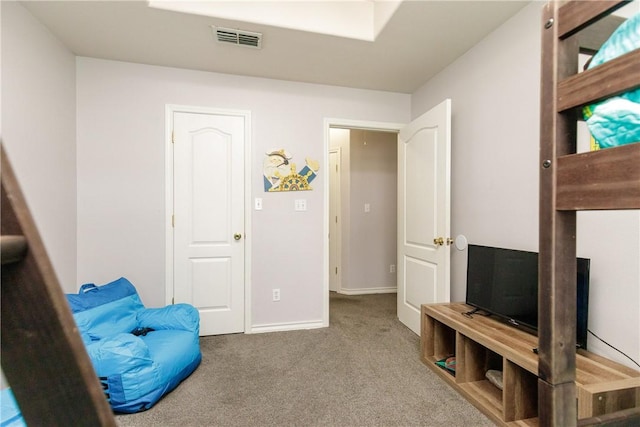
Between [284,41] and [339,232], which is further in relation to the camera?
[339,232]

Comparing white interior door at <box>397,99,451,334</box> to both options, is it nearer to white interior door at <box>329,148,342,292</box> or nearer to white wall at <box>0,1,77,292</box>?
white interior door at <box>329,148,342,292</box>

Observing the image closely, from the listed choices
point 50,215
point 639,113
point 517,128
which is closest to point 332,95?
point 517,128

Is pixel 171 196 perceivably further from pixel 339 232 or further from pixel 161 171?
pixel 339 232

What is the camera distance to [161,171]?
2.76m

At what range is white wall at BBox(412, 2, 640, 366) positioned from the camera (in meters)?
1.49

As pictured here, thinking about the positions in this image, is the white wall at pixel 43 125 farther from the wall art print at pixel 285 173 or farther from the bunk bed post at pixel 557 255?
the bunk bed post at pixel 557 255

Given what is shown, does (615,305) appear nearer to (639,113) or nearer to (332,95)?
(639,113)

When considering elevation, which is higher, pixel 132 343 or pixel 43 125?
pixel 43 125

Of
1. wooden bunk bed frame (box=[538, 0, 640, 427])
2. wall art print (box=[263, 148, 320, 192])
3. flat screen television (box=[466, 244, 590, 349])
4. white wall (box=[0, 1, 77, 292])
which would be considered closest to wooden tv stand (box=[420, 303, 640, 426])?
flat screen television (box=[466, 244, 590, 349])

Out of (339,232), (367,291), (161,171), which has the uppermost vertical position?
(161,171)

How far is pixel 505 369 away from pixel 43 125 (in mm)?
3273

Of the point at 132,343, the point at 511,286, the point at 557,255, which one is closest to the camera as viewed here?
the point at 557,255

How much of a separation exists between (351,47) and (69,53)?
2283 millimetres

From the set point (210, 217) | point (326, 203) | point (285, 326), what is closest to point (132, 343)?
point (210, 217)
